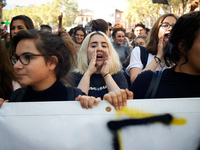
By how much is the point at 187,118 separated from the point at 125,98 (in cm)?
35

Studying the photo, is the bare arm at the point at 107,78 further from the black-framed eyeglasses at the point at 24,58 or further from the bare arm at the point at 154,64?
the black-framed eyeglasses at the point at 24,58

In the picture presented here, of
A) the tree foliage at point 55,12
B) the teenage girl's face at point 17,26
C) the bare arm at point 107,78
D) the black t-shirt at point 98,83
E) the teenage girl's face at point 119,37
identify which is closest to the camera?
the bare arm at point 107,78

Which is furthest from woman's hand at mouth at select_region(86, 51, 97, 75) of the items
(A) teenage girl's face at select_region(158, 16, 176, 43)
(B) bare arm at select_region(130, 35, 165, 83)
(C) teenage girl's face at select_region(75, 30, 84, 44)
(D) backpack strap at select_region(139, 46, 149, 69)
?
(C) teenage girl's face at select_region(75, 30, 84, 44)

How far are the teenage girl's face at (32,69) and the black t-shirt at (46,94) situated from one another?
0.15 feet

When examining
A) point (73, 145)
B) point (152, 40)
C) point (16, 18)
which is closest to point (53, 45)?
point (73, 145)

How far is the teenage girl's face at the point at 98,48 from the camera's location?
2.50 meters

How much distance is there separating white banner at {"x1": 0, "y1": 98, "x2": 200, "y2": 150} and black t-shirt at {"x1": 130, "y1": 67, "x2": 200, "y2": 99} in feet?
0.92

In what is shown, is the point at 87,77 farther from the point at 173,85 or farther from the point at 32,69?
the point at 173,85

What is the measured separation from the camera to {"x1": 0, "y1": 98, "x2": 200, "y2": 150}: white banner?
113cm

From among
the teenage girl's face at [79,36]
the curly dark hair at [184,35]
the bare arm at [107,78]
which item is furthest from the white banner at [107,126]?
the teenage girl's face at [79,36]

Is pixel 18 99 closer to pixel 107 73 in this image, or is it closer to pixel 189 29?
pixel 107 73

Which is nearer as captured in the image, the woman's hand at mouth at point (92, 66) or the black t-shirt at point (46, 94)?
the black t-shirt at point (46, 94)

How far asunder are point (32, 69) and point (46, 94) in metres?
0.21

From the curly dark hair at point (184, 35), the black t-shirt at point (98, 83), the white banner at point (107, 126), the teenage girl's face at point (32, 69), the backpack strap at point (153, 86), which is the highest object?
the curly dark hair at point (184, 35)
